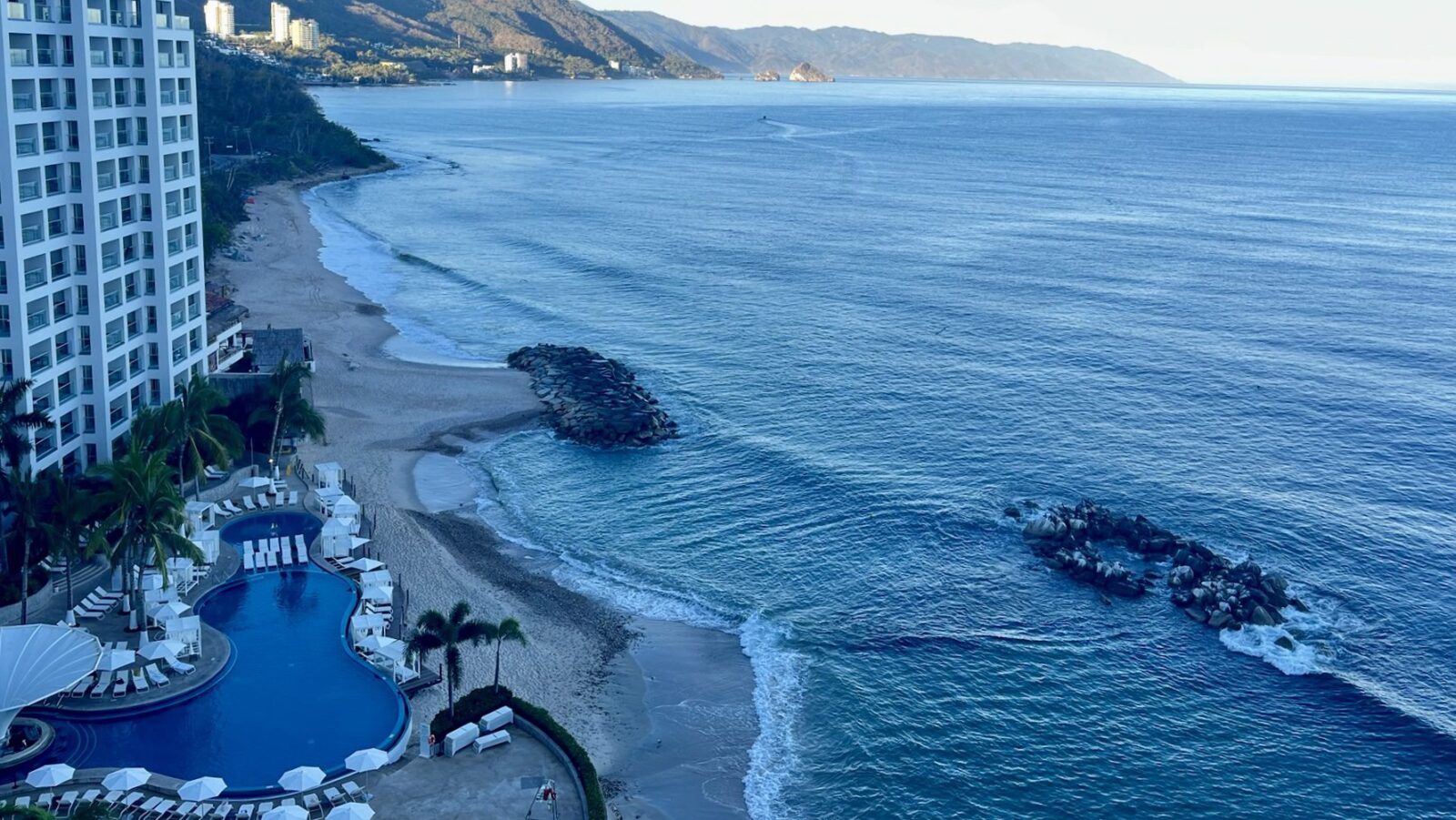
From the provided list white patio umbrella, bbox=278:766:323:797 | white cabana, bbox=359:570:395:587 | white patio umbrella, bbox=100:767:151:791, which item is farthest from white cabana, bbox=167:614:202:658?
white patio umbrella, bbox=278:766:323:797

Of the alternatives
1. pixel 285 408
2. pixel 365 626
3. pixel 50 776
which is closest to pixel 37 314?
pixel 285 408

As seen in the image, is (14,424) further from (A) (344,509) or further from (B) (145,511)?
(A) (344,509)

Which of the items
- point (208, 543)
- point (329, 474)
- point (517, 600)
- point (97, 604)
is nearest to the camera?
point (97, 604)

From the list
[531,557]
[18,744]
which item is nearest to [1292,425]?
[531,557]

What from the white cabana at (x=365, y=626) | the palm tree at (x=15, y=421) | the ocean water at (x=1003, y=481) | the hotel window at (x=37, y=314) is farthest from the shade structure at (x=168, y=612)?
the ocean water at (x=1003, y=481)

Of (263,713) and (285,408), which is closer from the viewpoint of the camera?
(263,713)

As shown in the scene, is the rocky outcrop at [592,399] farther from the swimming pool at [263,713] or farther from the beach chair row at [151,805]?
the beach chair row at [151,805]

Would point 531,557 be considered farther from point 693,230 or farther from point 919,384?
point 693,230

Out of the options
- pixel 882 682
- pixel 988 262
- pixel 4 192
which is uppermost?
pixel 4 192
